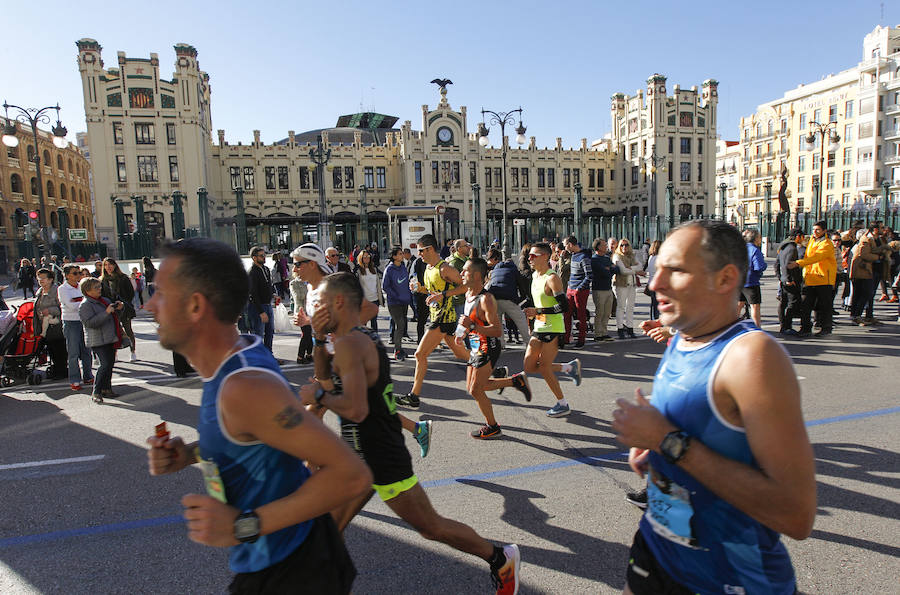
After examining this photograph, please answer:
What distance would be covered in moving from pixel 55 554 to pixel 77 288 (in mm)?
5334

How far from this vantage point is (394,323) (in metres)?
9.56

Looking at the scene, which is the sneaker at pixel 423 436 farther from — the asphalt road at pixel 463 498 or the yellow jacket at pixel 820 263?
the yellow jacket at pixel 820 263

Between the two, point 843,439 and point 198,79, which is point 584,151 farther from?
point 843,439

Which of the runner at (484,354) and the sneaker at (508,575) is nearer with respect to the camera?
the sneaker at (508,575)

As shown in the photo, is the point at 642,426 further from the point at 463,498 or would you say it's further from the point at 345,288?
the point at 463,498

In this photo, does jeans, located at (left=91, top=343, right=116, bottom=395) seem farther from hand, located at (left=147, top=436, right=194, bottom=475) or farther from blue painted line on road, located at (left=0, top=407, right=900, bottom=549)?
hand, located at (left=147, top=436, right=194, bottom=475)

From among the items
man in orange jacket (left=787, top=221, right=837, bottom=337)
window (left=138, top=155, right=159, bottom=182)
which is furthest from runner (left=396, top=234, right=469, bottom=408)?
window (left=138, top=155, right=159, bottom=182)

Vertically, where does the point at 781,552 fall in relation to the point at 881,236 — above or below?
below

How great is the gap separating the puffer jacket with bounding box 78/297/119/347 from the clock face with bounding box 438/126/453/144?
46117mm

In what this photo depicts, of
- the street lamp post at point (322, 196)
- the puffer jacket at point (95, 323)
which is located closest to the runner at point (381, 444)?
the puffer jacket at point (95, 323)

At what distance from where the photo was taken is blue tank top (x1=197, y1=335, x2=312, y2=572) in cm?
156

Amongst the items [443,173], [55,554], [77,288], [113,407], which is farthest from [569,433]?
[443,173]

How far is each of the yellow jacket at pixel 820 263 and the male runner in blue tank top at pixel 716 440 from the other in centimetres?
954

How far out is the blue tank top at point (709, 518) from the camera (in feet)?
5.15
